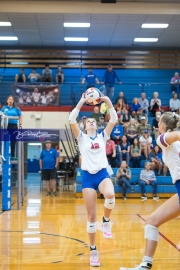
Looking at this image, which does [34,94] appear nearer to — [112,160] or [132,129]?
[132,129]

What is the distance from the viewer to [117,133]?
1667cm

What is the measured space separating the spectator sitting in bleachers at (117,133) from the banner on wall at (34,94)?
3.39 metres

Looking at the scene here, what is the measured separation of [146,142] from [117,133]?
3.94 feet

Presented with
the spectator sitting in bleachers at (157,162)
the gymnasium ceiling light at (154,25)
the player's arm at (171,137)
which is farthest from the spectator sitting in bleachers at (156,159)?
the player's arm at (171,137)

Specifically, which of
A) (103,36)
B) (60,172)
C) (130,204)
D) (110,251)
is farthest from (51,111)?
(110,251)

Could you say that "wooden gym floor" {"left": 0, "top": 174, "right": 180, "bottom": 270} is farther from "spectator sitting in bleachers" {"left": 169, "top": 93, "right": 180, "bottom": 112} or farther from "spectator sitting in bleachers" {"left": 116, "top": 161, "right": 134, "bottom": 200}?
"spectator sitting in bleachers" {"left": 169, "top": 93, "right": 180, "bottom": 112}

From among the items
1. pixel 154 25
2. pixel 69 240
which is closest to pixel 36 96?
pixel 154 25

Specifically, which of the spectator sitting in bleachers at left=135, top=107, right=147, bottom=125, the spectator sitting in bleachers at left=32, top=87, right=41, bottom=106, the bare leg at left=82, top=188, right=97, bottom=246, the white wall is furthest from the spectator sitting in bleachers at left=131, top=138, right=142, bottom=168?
the bare leg at left=82, top=188, right=97, bottom=246

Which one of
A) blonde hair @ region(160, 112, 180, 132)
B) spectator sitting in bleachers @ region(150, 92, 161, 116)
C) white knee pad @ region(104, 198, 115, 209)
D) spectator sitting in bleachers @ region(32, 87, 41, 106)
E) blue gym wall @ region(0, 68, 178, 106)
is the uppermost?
blue gym wall @ region(0, 68, 178, 106)

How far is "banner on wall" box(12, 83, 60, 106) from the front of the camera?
17875 millimetres

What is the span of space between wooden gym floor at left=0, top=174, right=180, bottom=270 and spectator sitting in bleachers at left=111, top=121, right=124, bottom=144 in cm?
440

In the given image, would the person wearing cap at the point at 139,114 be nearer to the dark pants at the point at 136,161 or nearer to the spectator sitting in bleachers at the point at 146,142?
the spectator sitting in bleachers at the point at 146,142

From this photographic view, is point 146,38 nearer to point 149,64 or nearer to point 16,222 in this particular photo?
point 149,64

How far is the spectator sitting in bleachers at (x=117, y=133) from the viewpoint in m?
16.5
